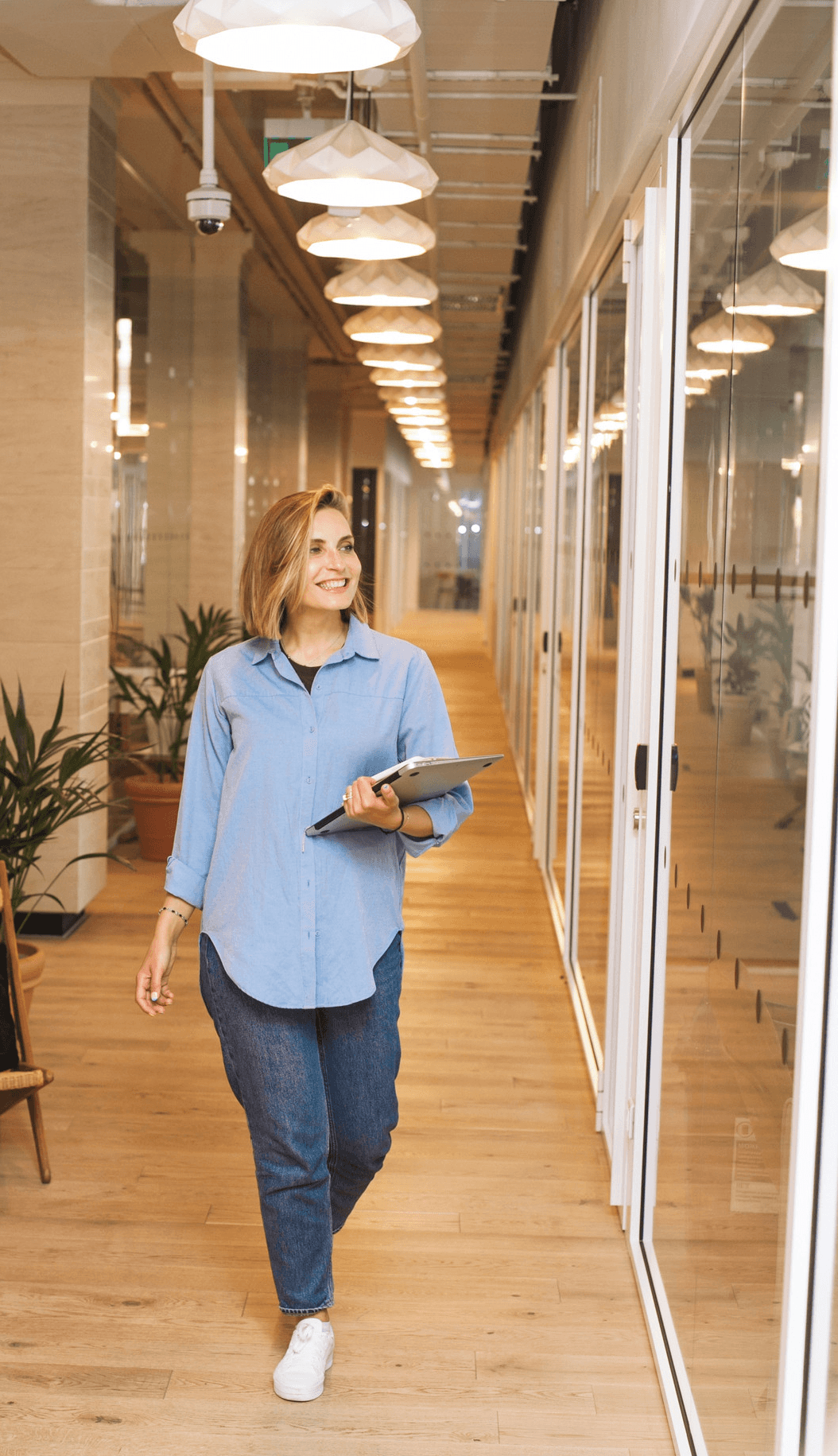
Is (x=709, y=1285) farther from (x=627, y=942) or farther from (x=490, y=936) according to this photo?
(x=490, y=936)

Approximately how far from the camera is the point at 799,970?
5.31 ft

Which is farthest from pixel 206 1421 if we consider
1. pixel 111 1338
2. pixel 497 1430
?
pixel 497 1430

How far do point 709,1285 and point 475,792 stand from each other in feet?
23.7

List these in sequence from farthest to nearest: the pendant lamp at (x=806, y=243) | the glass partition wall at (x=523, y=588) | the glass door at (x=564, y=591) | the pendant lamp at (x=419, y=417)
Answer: the pendant lamp at (x=419, y=417), the glass partition wall at (x=523, y=588), the glass door at (x=564, y=591), the pendant lamp at (x=806, y=243)

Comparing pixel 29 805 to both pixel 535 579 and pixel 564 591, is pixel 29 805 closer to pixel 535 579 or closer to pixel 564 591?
pixel 564 591

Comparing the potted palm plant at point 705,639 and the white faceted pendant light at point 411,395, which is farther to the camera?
the white faceted pendant light at point 411,395

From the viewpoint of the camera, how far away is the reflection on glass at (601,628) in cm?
373

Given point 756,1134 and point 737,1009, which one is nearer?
point 756,1134

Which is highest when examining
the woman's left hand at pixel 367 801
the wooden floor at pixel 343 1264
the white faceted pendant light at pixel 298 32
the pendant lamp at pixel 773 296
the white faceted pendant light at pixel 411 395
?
the white faceted pendant light at pixel 411 395

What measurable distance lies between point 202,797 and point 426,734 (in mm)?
422

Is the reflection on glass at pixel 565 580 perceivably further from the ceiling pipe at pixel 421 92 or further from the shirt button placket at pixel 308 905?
the shirt button placket at pixel 308 905

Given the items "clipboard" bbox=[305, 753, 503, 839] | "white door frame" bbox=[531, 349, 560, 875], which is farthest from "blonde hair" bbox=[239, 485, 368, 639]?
"white door frame" bbox=[531, 349, 560, 875]

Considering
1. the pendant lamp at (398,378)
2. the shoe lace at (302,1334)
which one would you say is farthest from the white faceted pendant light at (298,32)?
the pendant lamp at (398,378)

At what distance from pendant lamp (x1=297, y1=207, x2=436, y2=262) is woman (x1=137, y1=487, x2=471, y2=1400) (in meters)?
2.04
